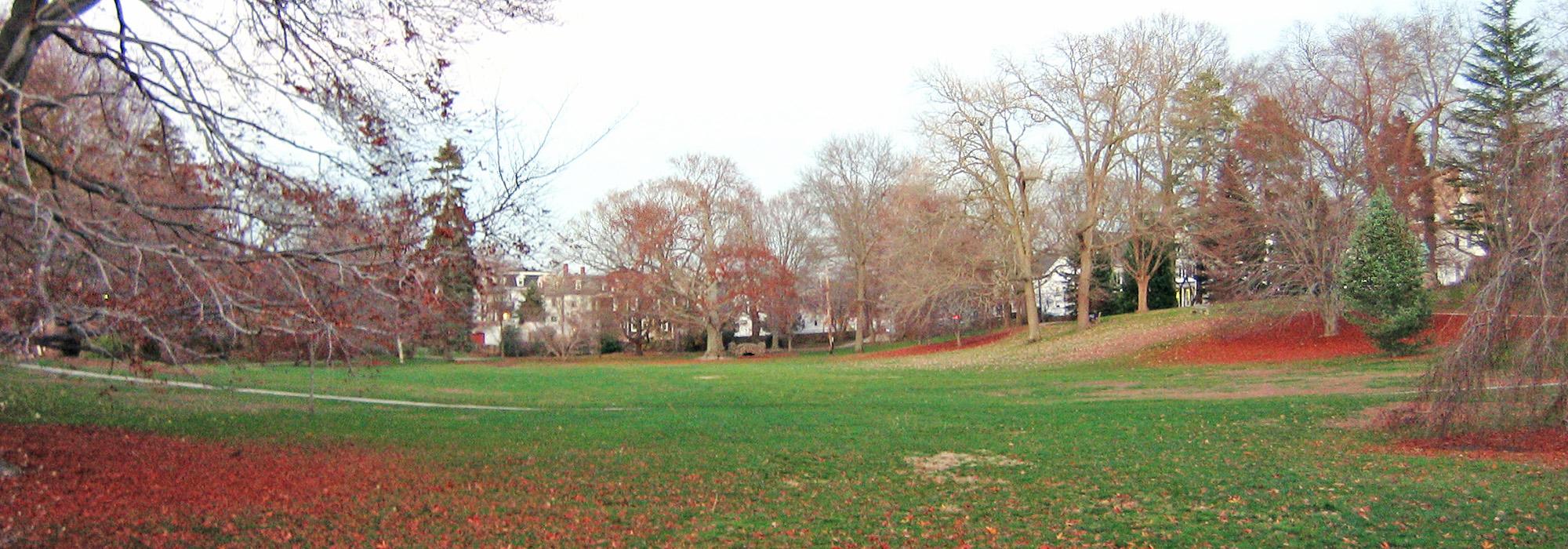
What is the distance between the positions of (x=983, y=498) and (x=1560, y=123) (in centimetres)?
754

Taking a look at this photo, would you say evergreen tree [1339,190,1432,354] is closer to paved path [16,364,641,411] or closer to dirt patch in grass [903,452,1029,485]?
dirt patch in grass [903,452,1029,485]

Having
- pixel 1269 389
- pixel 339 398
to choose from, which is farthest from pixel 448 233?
pixel 1269 389

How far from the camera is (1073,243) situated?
158 feet

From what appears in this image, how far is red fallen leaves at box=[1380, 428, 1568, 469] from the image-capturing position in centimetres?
1086

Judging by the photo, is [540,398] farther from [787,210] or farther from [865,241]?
[787,210]

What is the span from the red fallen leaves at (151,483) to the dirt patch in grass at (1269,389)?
15.6m

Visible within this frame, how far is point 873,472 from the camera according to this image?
444 inches

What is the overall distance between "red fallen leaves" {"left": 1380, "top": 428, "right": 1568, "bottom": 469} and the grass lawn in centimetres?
44

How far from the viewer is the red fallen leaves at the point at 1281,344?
98.9 feet

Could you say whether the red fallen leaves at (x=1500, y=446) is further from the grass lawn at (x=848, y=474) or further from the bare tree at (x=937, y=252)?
the bare tree at (x=937, y=252)

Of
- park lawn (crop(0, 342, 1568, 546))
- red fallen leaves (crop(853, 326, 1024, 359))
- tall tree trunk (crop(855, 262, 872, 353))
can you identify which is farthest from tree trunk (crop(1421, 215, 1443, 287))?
tall tree trunk (crop(855, 262, 872, 353))

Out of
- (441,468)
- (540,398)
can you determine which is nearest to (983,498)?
(441,468)

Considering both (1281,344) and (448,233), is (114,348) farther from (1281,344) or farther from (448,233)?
(1281,344)

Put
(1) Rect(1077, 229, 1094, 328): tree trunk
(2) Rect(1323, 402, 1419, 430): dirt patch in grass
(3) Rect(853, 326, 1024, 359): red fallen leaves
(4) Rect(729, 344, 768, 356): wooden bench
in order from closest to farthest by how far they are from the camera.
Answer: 1. (2) Rect(1323, 402, 1419, 430): dirt patch in grass
2. (1) Rect(1077, 229, 1094, 328): tree trunk
3. (3) Rect(853, 326, 1024, 359): red fallen leaves
4. (4) Rect(729, 344, 768, 356): wooden bench
